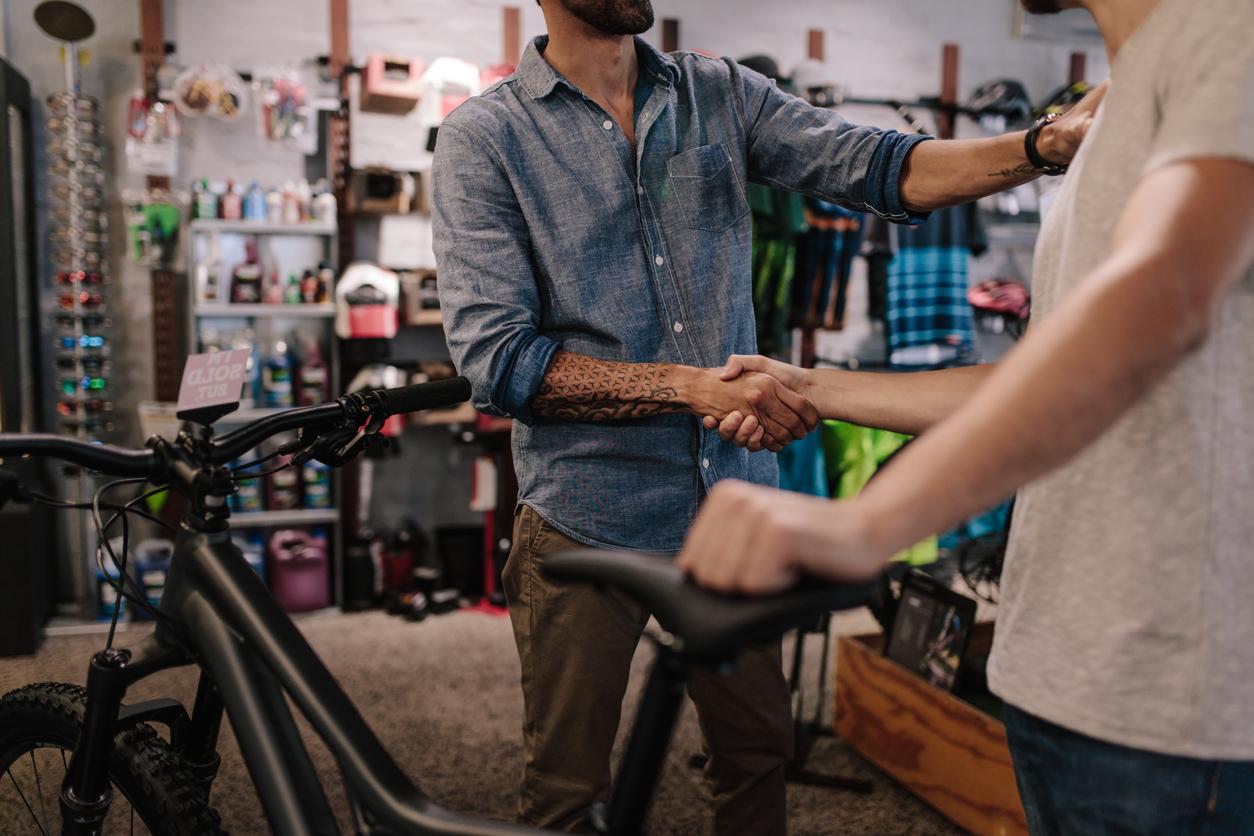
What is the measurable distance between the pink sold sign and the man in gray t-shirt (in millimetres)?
743

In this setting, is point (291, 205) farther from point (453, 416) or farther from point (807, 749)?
point (807, 749)

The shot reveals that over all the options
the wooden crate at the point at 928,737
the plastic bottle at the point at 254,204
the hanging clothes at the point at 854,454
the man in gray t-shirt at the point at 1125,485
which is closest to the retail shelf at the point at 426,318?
the plastic bottle at the point at 254,204

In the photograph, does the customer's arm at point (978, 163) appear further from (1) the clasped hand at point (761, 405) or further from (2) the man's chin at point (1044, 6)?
(1) the clasped hand at point (761, 405)

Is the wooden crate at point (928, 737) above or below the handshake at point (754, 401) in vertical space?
below

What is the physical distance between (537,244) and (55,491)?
12.2ft

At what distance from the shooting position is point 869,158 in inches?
Answer: 62.6

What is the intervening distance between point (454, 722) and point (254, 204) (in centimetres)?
244

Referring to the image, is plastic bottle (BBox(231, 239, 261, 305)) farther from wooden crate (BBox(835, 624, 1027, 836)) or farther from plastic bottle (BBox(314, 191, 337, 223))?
wooden crate (BBox(835, 624, 1027, 836))

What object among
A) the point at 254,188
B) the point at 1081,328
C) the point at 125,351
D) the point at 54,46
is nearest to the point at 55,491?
the point at 125,351

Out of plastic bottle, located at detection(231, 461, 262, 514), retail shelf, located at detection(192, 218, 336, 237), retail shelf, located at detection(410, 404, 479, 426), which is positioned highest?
retail shelf, located at detection(192, 218, 336, 237)

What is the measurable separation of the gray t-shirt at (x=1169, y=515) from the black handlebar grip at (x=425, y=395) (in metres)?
0.82

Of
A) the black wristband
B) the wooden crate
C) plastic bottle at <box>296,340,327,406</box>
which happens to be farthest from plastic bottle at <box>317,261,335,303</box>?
the black wristband

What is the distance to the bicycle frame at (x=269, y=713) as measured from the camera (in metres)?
0.75

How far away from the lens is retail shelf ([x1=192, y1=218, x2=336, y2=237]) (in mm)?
4117
